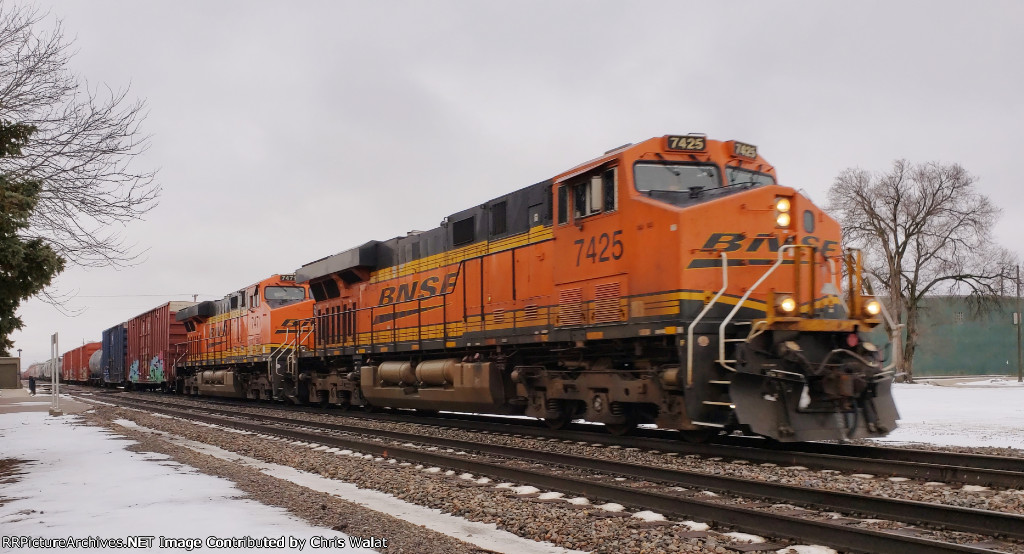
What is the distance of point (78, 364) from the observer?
64.0 meters

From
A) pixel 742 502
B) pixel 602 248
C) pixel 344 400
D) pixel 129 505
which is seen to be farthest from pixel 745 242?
pixel 344 400

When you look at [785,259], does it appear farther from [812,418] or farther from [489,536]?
[489,536]

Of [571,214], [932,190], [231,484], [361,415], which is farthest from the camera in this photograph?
[932,190]

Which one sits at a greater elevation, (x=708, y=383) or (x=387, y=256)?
(x=387, y=256)

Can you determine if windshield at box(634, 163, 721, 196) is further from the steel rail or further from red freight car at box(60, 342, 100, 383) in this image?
red freight car at box(60, 342, 100, 383)

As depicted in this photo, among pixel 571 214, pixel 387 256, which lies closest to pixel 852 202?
pixel 387 256

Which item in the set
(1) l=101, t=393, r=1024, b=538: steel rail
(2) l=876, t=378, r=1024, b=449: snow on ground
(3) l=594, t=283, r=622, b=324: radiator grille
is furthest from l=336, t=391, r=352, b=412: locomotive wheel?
(2) l=876, t=378, r=1024, b=449: snow on ground

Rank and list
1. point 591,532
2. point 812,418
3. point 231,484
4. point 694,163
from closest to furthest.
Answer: point 591,532
point 231,484
point 812,418
point 694,163

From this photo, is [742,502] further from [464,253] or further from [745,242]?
[464,253]

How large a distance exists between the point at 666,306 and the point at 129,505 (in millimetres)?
→ 6235

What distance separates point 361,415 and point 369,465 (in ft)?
28.8

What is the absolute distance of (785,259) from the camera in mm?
10266

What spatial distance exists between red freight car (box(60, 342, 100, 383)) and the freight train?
2044 inches

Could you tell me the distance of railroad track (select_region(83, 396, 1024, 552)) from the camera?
5.44 m
